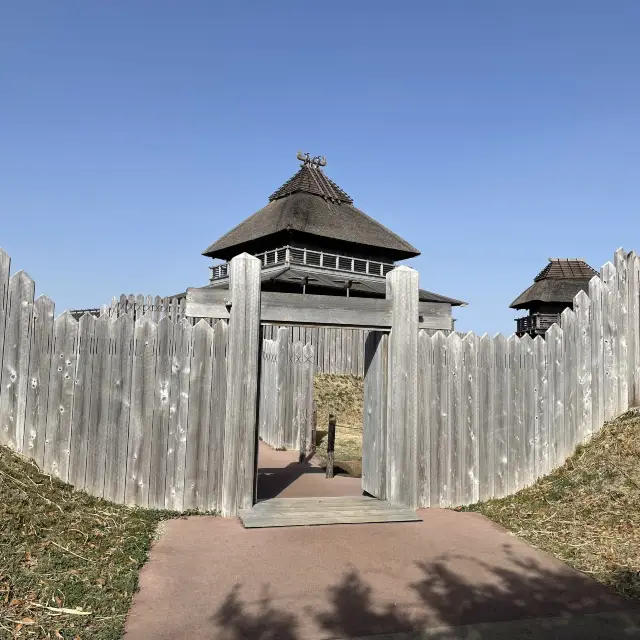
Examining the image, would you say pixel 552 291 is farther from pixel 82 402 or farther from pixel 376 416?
pixel 82 402

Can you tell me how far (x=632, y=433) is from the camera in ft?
24.6

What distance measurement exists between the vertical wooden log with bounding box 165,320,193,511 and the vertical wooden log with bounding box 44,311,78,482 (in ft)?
3.44

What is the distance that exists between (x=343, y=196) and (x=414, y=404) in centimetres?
2993

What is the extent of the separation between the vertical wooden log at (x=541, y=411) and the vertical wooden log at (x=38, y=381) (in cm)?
599

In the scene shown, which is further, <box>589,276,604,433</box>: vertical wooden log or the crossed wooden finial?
the crossed wooden finial

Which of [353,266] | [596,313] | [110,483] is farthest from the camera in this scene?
[353,266]

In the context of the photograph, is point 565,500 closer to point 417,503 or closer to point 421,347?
point 417,503

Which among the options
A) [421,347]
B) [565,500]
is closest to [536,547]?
[565,500]

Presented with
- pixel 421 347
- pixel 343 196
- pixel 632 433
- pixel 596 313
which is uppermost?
pixel 343 196

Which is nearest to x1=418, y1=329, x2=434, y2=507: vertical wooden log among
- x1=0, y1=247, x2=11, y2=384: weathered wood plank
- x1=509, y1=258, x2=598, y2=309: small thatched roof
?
x1=0, y1=247, x2=11, y2=384: weathered wood plank

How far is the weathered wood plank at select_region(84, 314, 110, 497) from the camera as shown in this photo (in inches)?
244

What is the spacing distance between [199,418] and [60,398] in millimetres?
1481

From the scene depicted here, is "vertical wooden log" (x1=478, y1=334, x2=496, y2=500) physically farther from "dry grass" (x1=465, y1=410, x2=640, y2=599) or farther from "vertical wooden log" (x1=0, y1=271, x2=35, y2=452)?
"vertical wooden log" (x1=0, y1=271, x2=35, y2=452)

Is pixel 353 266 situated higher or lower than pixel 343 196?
lower
